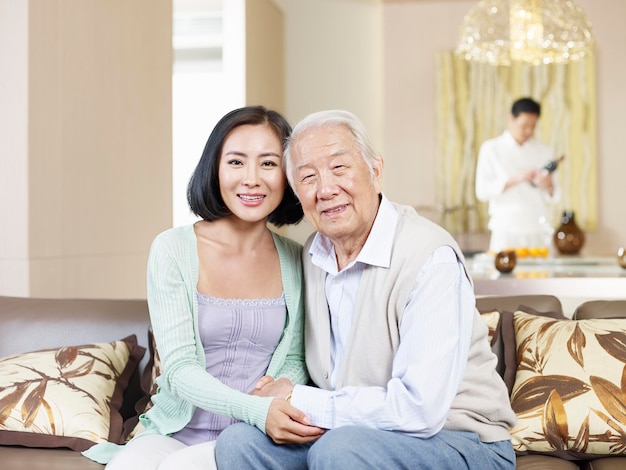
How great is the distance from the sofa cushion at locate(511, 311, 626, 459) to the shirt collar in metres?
0.68

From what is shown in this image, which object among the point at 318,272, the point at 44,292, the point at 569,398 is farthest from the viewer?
the point at 44,292

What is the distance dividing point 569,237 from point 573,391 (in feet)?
11.4

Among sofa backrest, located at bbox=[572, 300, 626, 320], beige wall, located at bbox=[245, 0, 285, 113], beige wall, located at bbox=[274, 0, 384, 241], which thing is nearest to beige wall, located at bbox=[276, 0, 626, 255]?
beige wall, located at bbox=[274, 0, 384, 241]

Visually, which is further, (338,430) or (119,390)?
(119,390)

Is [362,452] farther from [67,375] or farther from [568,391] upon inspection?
[67,375]

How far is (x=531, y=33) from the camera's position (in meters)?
5.10

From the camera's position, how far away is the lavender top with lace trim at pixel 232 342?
2119mm

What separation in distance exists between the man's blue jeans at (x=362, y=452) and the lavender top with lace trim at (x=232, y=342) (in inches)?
10.2

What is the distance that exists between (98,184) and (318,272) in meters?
2.34

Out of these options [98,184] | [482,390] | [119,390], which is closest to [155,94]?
[98,184]

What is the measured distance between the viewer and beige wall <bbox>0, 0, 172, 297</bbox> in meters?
3.48

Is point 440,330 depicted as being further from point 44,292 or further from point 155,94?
point 155,94

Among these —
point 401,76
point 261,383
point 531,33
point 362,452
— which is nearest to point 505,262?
point 531,33

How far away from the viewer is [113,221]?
434 centimetres
